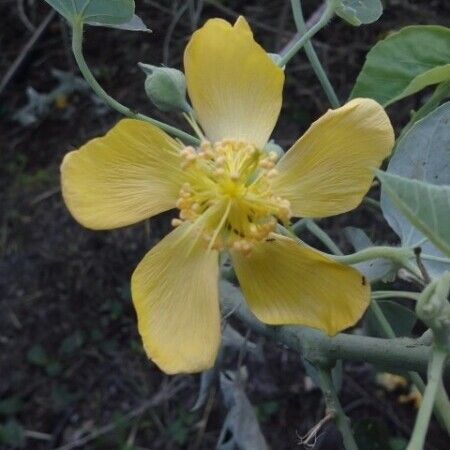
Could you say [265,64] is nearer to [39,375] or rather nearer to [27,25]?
[39,375]

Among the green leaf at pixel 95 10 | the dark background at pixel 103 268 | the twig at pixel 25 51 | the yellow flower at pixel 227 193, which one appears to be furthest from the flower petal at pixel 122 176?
the twig at pixel 25 51

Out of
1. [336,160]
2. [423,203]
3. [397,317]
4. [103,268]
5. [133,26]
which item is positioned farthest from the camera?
[103,268]

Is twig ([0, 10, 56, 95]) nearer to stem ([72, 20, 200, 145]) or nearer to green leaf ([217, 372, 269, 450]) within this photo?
green leaf ([217, 372, 269, 450])

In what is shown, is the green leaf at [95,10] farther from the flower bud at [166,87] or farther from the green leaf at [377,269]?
the green leaf at [377,269]

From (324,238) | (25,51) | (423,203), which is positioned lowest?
(25,51)

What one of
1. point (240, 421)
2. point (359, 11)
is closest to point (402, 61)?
point (359, 11)

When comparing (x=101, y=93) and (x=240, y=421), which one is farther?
(x=240, y=421)

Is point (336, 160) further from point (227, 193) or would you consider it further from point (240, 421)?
point (240, 421)
